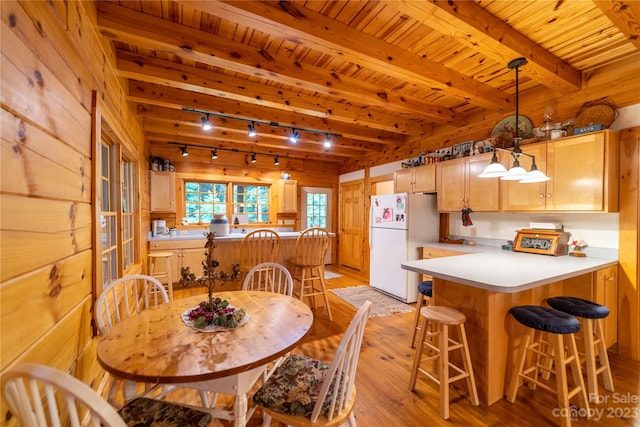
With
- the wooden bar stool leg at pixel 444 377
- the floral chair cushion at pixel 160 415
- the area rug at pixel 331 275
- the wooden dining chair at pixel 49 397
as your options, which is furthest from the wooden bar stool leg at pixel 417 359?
the area rug at pixel 331 275

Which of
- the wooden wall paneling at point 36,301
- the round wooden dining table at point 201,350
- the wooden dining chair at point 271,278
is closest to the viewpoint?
the wooden wall paneling at point 36,301

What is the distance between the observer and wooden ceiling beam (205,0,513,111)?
65.0 inches

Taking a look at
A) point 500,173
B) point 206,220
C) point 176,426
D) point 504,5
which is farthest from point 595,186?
point 206,220

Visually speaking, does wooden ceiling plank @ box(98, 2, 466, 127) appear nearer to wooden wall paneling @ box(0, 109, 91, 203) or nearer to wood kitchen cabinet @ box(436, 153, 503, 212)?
wooden wall paneling @ box(0, 109, 91, 203)

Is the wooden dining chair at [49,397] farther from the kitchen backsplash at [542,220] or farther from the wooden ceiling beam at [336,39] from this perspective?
the kitchen backsplash at [542,220]

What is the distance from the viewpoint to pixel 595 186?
2.36m

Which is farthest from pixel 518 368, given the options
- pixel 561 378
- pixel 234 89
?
pixel 234 89

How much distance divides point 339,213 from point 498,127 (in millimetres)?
3847

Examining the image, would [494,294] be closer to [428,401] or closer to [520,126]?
[428,401]

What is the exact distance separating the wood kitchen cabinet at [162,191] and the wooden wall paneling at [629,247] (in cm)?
582

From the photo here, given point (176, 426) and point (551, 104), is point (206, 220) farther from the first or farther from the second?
point (551, 104)

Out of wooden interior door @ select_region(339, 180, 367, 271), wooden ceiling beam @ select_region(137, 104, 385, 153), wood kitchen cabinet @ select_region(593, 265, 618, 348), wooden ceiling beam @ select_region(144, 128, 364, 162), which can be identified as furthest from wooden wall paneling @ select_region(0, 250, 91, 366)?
wooden interior door @ select_region(339, 180, 367, 271)

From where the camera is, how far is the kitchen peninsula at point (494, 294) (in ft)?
5.87

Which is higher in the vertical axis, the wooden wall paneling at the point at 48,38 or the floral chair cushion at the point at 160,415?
the wooden wall paneling at the point at 48,38
